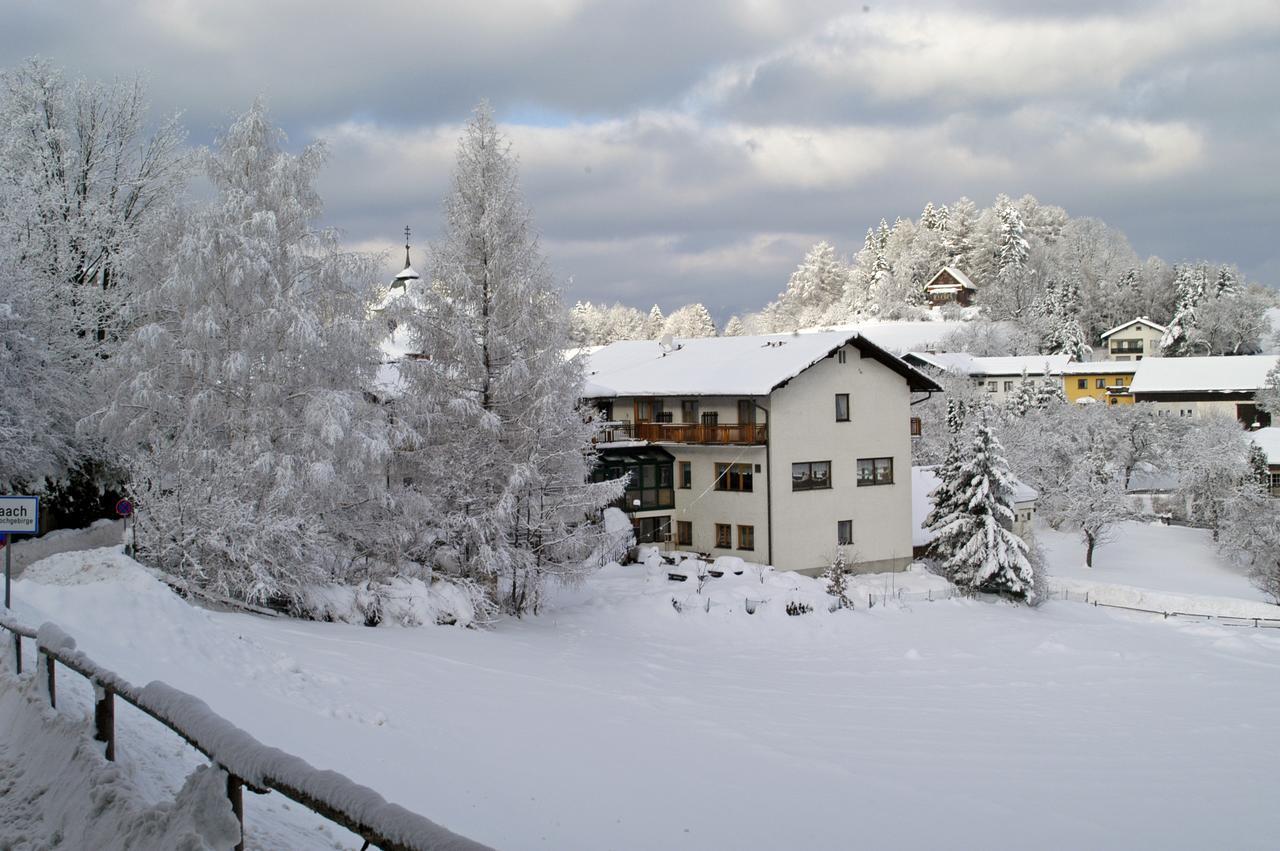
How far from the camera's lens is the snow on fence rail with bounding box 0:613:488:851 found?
12.3 ft

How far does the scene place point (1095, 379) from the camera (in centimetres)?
9181

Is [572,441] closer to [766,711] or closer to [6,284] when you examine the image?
[766,711]

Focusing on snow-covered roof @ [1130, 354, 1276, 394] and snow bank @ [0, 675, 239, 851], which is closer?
snow bank @ [0, 675, 239, 851]

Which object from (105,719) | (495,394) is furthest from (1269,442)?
(105,719)

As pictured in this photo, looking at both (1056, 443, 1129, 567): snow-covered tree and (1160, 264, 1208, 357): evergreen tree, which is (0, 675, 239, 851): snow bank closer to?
(1056, 443, 1129, 567): snow-covered tree

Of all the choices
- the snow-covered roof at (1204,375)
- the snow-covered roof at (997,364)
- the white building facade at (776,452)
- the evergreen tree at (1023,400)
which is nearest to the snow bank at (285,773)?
the white building facade at (776,452)

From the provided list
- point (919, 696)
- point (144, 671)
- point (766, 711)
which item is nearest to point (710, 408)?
point (919, 696)

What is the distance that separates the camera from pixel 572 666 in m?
19.5

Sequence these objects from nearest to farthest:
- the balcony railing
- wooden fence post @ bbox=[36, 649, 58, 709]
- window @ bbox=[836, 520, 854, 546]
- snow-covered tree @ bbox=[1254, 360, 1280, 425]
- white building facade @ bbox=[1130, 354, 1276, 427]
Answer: wooden fence post @ bbox=[36, 649, 58, 709]
the balcony railing
window @ bbox=[836, 520, 854, 546]
snow-covered tree @ bbox=[1254, 360, 1280, 425]
white building facade @ bbox=[1130, 354, 1276, 427]

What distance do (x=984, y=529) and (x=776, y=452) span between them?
8337mm

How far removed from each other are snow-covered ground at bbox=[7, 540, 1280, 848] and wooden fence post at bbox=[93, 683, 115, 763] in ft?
1.32

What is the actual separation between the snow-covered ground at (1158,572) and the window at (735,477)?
17.0 meters

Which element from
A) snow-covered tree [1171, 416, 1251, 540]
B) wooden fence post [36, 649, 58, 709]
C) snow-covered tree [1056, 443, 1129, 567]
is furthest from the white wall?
wooden fence post [36, 649, 58, 709]

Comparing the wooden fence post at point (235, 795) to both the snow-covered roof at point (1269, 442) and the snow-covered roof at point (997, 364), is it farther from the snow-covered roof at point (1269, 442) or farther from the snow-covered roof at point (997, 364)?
the snow-covered roof at point (997, 364)
